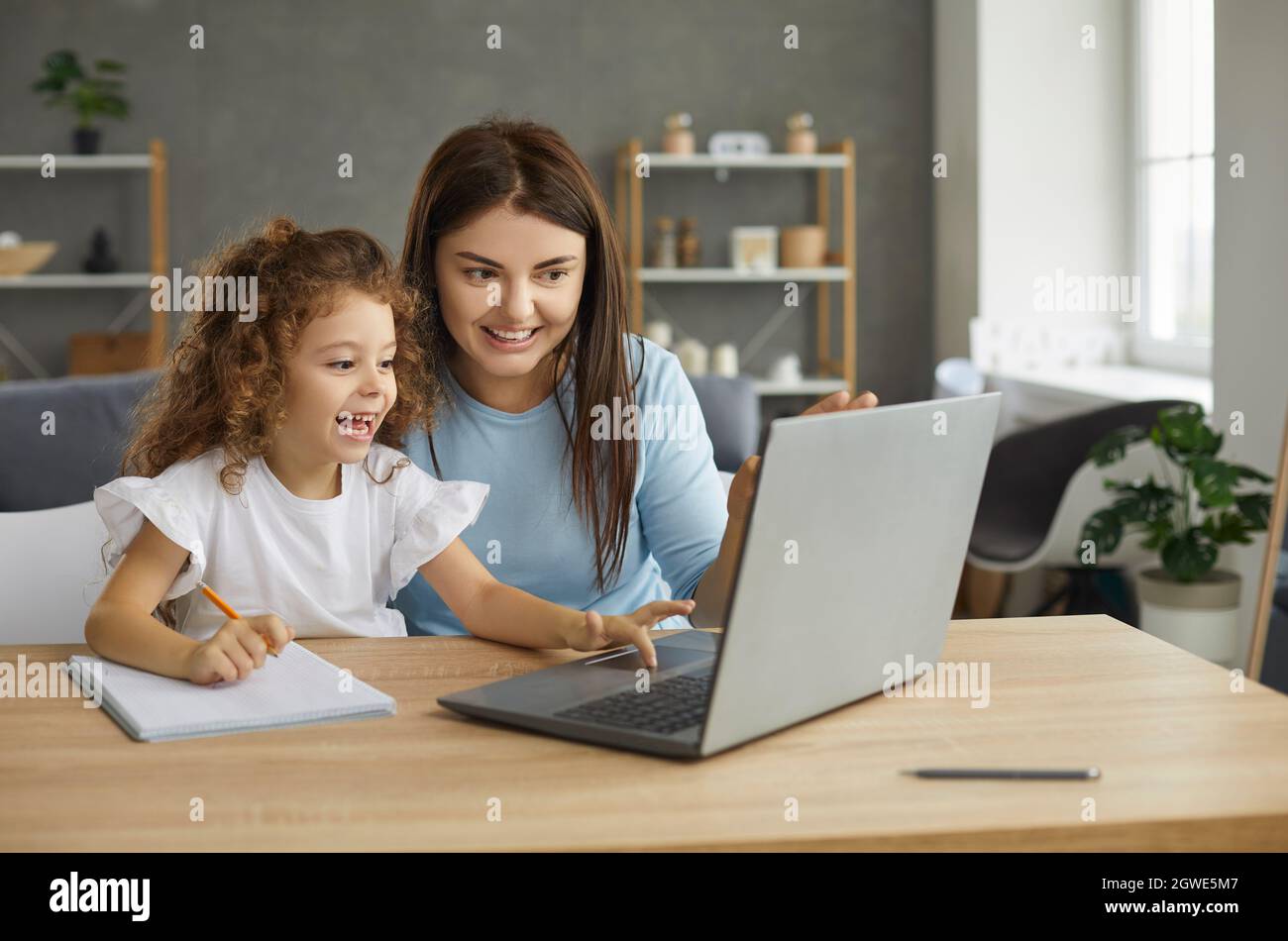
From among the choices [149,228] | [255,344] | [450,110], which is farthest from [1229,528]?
[149,228]

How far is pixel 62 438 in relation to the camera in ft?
7.34

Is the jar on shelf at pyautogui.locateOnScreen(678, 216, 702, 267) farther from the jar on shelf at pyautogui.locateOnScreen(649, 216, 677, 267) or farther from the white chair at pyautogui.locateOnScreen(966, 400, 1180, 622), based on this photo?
the white chair at pyautogui.locateOnScreen(966, 400, 1180, 622)

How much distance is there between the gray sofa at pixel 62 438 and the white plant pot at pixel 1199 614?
1.25 meters

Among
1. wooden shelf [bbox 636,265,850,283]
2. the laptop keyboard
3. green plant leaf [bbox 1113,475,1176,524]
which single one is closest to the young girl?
the laptop keyboard

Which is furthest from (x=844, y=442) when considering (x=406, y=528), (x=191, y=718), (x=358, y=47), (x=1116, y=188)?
(x=358, y=47)

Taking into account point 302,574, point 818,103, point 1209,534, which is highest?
point 818,103

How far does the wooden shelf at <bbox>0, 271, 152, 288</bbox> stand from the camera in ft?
14.9

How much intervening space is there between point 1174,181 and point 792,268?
1.41 m

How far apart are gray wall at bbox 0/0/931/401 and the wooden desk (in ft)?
14.0

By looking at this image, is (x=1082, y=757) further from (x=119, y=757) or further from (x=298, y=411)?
(x=298, y=411)

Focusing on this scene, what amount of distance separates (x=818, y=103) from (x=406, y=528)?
14.0 ft

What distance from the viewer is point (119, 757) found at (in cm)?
86

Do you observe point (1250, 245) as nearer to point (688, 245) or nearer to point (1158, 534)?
point (1158, 534)

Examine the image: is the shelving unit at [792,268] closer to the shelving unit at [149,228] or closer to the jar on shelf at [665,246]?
the jar on shelf at [665,246]
